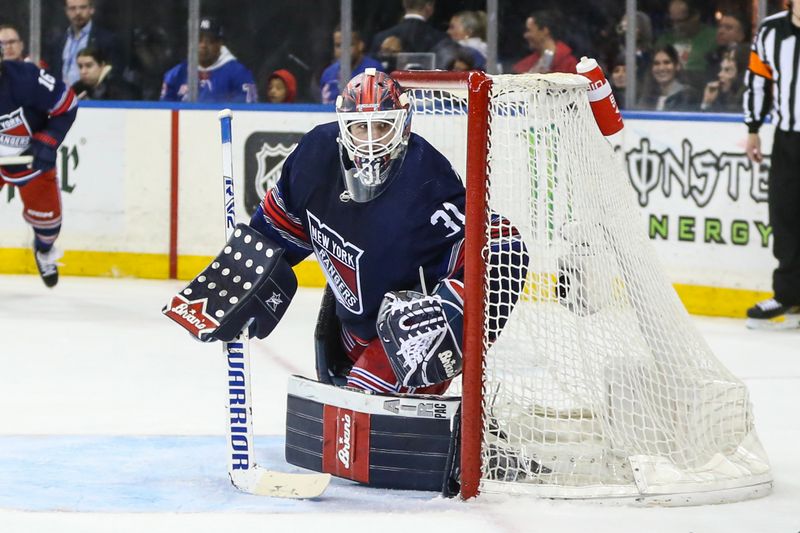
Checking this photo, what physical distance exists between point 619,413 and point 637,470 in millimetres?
124

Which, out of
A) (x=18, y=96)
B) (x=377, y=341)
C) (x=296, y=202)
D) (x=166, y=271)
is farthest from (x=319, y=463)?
(x=166, y=271)

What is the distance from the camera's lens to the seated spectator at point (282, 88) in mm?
6688

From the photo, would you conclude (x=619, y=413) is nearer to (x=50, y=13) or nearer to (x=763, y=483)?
(x=763, y=483)

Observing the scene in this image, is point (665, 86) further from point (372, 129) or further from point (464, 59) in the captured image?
point (372, 129)

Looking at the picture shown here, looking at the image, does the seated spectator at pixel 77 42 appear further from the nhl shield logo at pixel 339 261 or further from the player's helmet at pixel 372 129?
the player's helmet at pixel 372 129

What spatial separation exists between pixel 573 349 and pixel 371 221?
19.5 inches

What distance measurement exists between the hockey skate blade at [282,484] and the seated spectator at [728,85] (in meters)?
3.48

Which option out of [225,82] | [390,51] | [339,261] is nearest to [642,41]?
[390,51]

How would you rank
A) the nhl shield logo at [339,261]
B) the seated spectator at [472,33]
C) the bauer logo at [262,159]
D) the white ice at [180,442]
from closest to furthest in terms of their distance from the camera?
the white ice at [180,442] < the nhl shield logo at [339,261] < the seated spectator at [472,33] < the bauer logo at [262,159]

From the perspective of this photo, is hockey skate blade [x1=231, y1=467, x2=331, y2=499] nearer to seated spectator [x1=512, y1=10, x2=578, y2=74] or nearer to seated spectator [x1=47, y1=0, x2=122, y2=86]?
seated spectator [x1=512, y1=10, x2=578, y2=74]

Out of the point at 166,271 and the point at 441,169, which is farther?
the point at 166,271

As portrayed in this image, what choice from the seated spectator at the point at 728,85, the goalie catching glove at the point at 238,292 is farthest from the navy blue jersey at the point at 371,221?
the seated spectator at the point at 728,85

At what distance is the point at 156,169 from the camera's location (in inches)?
264

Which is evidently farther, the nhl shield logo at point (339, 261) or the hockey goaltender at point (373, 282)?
the nhl shield logo at point (339, 261)
